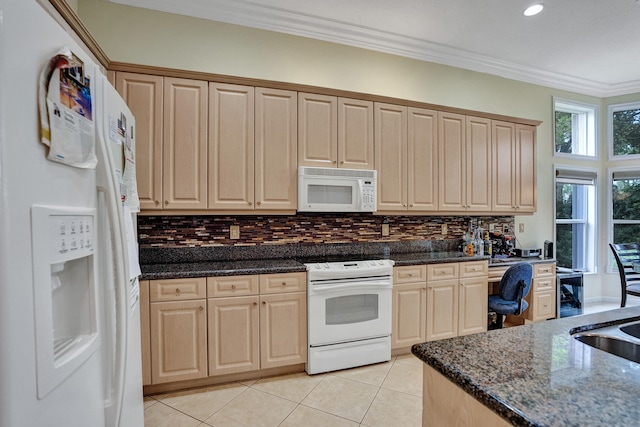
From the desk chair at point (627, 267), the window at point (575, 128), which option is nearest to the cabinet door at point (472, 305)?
the desk chair at point (627, 267)

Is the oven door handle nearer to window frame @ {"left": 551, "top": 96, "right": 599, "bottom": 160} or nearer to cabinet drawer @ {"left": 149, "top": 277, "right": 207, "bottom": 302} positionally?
cabinet drawer @ {"left": 149, "top": 277, "right": 207, "bottom": 302}

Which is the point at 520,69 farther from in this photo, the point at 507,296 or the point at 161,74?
the point at 161,74

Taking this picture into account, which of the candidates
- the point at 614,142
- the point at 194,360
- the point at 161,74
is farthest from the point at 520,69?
the point at 194,360

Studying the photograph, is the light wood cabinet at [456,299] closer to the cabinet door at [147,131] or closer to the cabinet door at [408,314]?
the cabinet door at [408,314]

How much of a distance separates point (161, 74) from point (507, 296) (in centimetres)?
354

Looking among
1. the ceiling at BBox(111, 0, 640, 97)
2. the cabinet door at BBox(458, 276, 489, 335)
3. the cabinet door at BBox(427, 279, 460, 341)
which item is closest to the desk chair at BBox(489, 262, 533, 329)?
the cabinet door at BBox(458, 276, 489, 335)

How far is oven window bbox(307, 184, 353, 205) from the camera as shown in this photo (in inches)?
110

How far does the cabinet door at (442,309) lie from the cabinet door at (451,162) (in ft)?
2.74

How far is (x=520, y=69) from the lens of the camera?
3998mm

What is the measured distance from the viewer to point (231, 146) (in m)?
2.60

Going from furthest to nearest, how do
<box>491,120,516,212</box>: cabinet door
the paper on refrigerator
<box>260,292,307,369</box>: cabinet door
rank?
1. <box>491,120,516,212</box>: cabinet door
2. <box>260,292,307,369</box>: cabinet door
3. the paper on refrigerator

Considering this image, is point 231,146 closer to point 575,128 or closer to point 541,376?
point 541,376

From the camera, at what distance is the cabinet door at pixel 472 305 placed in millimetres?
3094

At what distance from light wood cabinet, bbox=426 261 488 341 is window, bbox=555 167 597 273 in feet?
7.08
